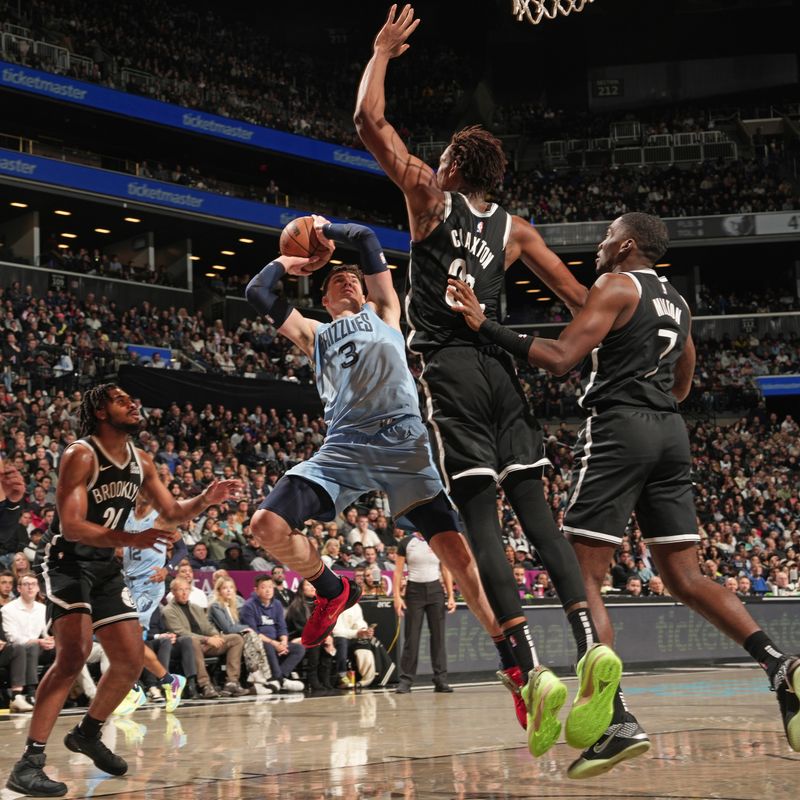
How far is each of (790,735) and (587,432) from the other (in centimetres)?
158

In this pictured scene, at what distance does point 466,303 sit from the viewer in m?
4.76

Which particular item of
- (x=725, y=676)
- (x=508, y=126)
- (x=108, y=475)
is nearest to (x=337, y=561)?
(x=725, y=676)

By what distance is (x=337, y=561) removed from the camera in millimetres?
16094

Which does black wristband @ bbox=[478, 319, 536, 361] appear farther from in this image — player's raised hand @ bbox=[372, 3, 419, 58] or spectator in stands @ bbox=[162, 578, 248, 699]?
spectator in stands @ bbox=[162, 578, 248, 699]

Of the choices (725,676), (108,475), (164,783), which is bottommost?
(725,676)

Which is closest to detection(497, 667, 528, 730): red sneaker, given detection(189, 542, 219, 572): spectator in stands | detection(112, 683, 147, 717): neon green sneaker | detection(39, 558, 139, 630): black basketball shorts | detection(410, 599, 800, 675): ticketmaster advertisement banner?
detection(39, 558, 139, 630): black basketball shorts

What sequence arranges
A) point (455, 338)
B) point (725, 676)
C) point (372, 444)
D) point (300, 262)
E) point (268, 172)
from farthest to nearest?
point (268, 172)
point (725, 676)
point (300, 262)
point (372, 444)
point (455, 338)

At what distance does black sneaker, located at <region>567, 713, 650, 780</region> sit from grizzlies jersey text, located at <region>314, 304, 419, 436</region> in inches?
85.9

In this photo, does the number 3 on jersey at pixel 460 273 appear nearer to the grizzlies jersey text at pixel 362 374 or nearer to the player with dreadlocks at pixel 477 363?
the player with dreadlocks at pixel 477 363

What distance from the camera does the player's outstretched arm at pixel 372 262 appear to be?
5.89 metres

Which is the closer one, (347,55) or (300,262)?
(300,262)

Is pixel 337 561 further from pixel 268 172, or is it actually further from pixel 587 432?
pixel 268 172

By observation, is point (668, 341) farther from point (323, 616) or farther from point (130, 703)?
point (130, 703)

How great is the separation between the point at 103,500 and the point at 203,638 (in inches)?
260
